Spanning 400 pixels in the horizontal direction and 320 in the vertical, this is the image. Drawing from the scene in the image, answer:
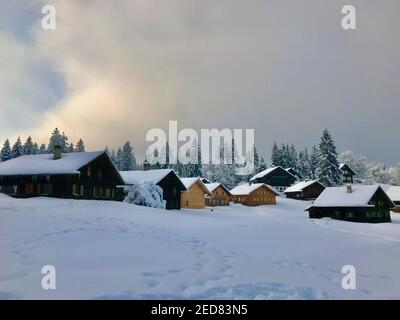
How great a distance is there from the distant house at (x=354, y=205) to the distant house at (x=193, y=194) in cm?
2010

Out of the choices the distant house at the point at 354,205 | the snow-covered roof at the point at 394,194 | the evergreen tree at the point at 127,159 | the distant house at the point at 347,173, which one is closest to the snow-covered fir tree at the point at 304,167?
the distant house at the point at 347,173

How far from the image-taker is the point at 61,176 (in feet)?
128

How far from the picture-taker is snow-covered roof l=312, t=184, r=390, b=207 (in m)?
53.2

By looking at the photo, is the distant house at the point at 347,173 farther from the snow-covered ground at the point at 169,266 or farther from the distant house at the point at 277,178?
the snow-covered ground at the point at 169,266

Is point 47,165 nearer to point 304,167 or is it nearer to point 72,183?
point 72,183

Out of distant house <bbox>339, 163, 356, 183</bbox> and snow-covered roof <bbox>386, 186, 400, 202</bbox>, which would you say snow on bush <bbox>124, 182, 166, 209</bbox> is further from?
distant house <bbox>339, 163, 356, 183</bbox>

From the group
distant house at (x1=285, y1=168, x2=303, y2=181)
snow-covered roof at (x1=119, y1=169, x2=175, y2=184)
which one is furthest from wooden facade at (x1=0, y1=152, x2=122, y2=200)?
distant house at (x1=285, y1=168, x2=303, y2=181)

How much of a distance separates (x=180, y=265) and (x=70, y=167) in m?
32.3

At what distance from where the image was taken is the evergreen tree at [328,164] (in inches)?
3497

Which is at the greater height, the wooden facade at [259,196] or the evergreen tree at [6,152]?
the evergreen tree at [6,152]

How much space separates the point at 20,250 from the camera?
35.2ft

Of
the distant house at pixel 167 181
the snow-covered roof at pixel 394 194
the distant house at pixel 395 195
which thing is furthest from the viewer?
the snow-covered roof at pixel 394 194
